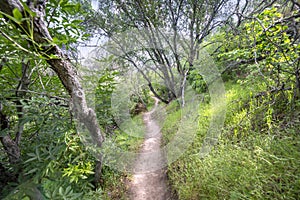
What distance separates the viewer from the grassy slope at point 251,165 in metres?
1.10

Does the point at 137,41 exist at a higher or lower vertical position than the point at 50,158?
higher

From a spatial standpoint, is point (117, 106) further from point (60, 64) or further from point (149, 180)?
point (60, 64)

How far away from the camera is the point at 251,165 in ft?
4.31

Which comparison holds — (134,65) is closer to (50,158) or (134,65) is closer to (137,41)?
(137,41)

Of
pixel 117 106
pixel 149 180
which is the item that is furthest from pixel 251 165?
pixel 117 106

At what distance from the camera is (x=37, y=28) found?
2.68 feet

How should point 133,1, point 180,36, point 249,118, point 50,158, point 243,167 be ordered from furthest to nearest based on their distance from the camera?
1. point 180,36
2. point 133,1
3. point 249,118
4. point 243,167
5. point 50,158

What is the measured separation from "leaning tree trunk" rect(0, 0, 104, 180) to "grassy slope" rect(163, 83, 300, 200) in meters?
1.21

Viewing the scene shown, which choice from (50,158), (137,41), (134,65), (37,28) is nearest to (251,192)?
(50,158)

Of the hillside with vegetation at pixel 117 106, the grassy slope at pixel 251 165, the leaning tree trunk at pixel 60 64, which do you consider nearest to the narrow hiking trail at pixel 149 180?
the hillside with vegetation at pixel 117 106

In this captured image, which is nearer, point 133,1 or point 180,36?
point 133,1

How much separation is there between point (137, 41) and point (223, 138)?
3.93 meters

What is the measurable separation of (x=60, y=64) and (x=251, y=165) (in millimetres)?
1757

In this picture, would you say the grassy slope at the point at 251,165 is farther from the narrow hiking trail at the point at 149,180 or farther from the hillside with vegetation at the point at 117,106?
the narrow hiking trail at the point at 149,180
